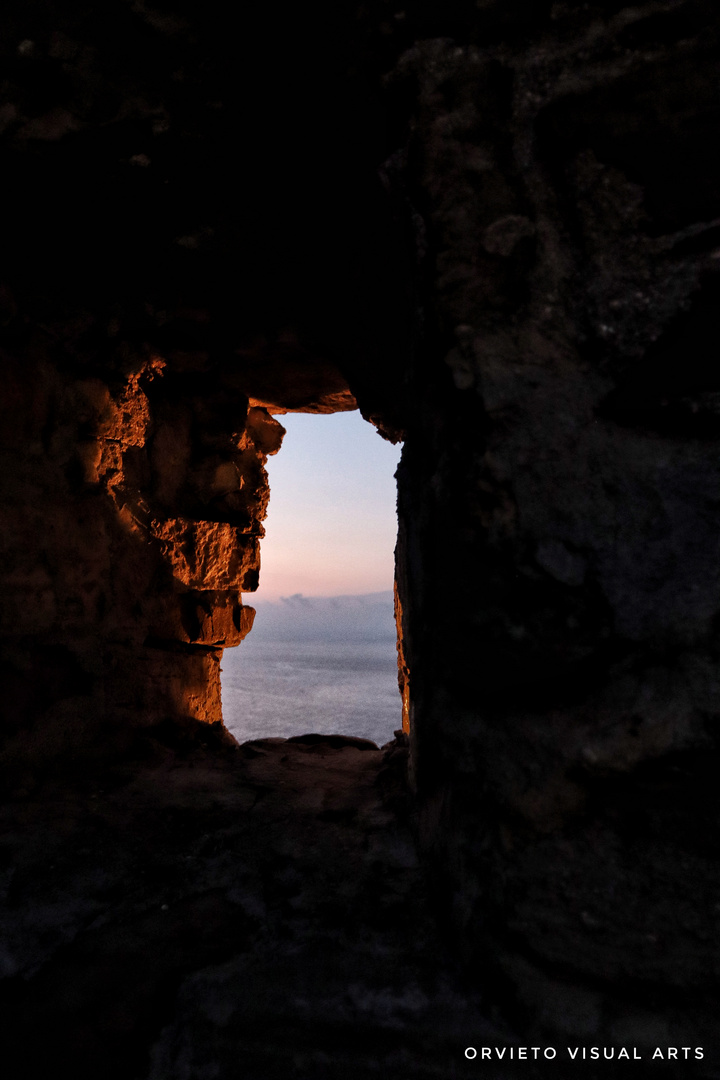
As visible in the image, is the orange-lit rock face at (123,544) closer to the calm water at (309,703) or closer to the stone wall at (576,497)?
the stone wall at (576,497)

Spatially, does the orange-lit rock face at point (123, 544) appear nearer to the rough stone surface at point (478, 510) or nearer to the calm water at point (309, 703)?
the rough stone surface at point (478, 510)

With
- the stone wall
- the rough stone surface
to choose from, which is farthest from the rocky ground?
the stone wall

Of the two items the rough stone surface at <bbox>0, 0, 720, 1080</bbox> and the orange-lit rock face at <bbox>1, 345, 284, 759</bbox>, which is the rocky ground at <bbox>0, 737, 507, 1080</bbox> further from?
the orange-lit rock face at <bbox>1, 345, 284, 759</bbox>

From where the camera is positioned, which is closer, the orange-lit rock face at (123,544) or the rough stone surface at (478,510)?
the rough stone surface at (478,510)

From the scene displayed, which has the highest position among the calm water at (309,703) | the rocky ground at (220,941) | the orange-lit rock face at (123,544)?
the orange-lit rock face at (123,544)

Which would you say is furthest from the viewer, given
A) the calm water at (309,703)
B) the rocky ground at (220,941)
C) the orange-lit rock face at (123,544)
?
the calm water at (309,703)

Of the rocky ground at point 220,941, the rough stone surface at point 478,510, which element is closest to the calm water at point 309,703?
the rocky ground at point 220,941

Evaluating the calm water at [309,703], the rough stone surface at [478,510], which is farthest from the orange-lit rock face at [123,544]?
the calm water at [309,703]

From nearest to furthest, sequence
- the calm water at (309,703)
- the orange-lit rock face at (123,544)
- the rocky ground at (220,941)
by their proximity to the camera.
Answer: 1. the rocky ground at (220,941)
2. the orange-lit rock face at (123,544)
3. the calm water at (309,703)

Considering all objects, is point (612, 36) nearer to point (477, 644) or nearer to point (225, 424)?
point (477, 644)

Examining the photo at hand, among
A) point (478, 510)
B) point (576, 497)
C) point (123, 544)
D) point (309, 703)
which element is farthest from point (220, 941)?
point (309, 703)

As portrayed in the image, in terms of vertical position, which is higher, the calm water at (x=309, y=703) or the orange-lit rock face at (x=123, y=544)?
the orange-lit rock face at (x=123, y=544)

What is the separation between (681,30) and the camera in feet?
3.75

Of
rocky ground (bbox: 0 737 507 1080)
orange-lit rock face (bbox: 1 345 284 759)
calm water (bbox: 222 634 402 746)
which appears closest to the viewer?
rocky ground (bbox: 0 737 507 1080)
